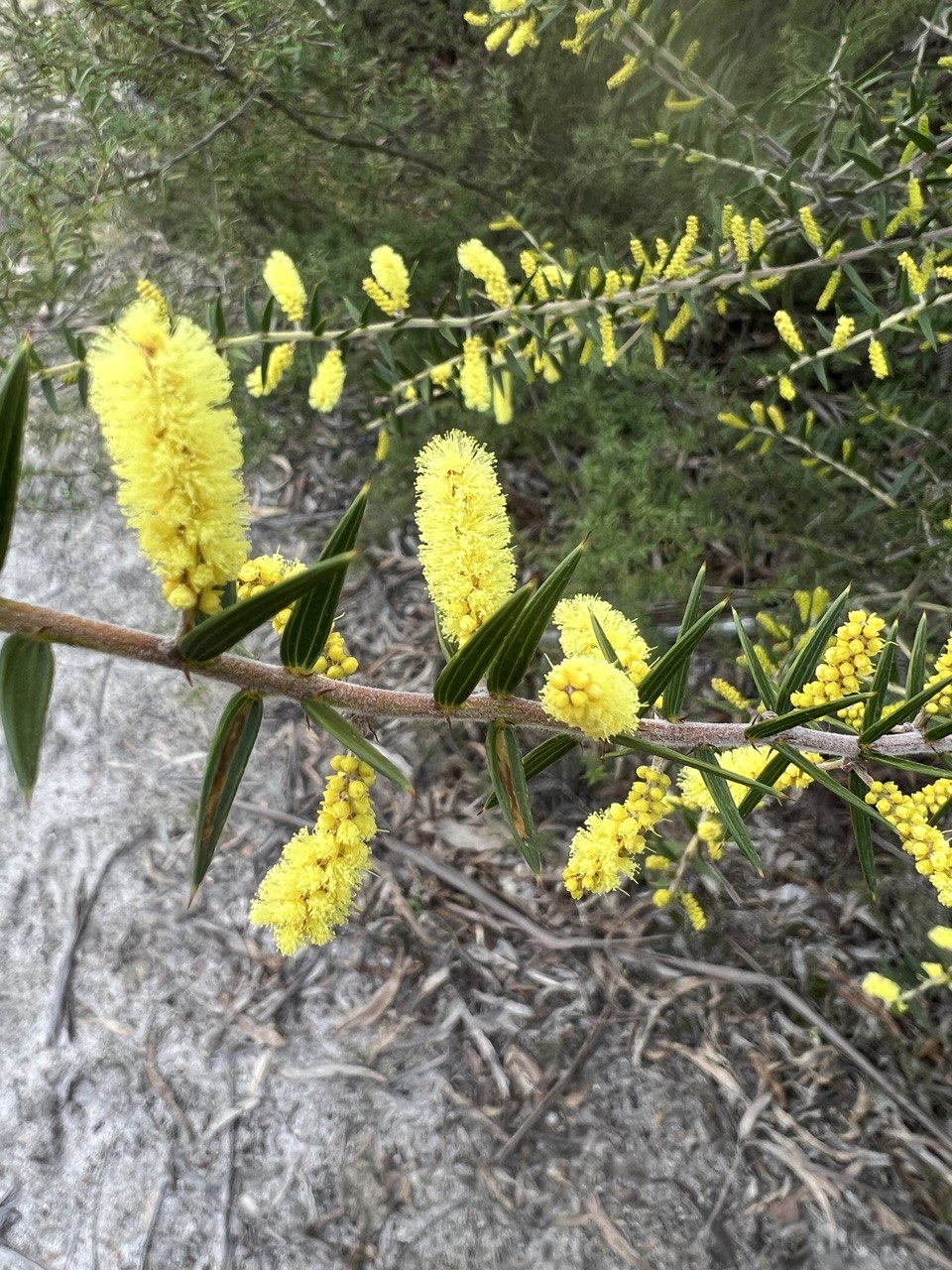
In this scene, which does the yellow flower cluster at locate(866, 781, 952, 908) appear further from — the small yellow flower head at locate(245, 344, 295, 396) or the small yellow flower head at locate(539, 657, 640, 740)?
the small yellow flower head at locate(245, 344, 295, 396)

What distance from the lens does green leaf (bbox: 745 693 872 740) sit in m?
1.20

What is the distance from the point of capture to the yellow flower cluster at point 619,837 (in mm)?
1466

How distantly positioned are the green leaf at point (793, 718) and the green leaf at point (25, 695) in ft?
3.29

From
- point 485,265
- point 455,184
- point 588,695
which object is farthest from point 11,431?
point 455,184

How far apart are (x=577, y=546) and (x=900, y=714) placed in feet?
2.10

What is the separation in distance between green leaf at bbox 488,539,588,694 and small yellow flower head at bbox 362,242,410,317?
54.5 inches

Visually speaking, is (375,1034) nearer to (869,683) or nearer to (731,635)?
(731,635)

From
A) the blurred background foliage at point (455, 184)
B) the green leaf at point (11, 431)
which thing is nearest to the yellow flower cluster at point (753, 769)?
the green leaf at point (11, 431)

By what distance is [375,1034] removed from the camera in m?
3.05

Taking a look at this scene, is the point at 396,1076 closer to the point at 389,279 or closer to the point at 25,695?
the point at 25,695

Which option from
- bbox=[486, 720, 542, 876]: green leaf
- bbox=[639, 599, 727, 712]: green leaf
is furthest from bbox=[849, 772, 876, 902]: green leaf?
bbox=[486, 720, 542, 876]: green leaf

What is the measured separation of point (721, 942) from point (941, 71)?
320cm

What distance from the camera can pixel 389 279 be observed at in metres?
2.14

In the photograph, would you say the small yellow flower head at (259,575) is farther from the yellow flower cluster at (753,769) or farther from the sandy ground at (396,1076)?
the sandy ground at (396,1076)
